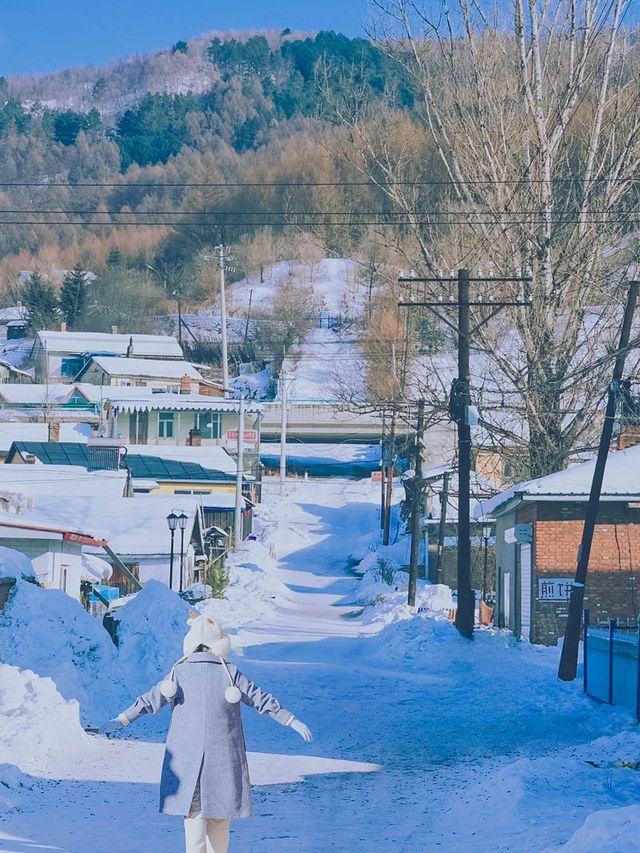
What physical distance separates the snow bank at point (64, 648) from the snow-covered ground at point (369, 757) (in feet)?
0.31

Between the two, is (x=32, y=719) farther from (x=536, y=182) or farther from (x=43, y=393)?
(x=43, y=393)

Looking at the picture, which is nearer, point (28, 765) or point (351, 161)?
A: point (28, 765)

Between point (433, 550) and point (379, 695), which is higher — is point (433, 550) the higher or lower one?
the lower one

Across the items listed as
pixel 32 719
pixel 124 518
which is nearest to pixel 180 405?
pixel 124 518

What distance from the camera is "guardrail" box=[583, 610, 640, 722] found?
13922 mm

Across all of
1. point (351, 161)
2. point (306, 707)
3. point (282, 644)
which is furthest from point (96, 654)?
point (351, 161)

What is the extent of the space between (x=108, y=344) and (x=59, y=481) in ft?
179

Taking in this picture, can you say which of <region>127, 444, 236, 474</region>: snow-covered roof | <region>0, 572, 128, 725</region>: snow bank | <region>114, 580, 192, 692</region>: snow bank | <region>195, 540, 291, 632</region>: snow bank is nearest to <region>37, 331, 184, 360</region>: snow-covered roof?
<region>127, 444, 236, 474</region>: snow-covered roof

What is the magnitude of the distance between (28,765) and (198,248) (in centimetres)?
12832

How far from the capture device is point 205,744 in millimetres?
6547

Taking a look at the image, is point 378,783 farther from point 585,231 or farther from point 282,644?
point 585,231

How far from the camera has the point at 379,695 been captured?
16844mm

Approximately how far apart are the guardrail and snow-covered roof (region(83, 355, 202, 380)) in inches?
2662

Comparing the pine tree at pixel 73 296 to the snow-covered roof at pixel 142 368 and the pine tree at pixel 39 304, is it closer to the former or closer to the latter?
the pine tree at pixel 39 304
